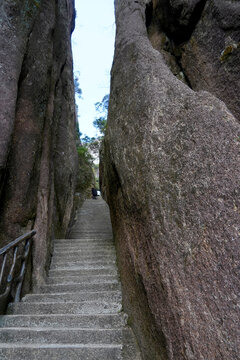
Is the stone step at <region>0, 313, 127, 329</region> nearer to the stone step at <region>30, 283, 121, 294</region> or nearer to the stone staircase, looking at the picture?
the stone staircase

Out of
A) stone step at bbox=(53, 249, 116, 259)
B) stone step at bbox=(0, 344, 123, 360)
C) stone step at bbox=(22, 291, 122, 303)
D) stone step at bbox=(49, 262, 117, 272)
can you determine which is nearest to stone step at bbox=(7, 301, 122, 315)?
stone step at bbox=(22, 291, 122, 303)

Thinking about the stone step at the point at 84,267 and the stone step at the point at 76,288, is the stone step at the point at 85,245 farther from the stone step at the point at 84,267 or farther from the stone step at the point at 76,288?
the stone step at the point at 76,288

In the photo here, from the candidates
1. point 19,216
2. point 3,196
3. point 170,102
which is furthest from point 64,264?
point 170,102

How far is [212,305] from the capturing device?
145 centimetres

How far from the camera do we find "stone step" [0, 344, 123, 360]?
7.29 ft

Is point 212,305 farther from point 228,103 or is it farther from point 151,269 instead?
point 228,103

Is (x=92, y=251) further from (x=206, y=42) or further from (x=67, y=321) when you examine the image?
(x=206, y=42)

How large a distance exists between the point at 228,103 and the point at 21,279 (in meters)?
4.45

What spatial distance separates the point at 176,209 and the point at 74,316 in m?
2.03

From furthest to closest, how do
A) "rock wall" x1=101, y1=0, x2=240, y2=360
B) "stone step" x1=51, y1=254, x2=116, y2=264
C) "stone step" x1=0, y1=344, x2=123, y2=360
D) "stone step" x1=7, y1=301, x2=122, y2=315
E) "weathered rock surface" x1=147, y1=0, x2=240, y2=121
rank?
"stone step" x1=51, y1=254, x2=116, y2=264, "weathered rock surface" x1=147, y1=0, x2=240, y2=121, "stone step" x1=7, y1=301, x2=122, y2=315, "stone step" x1=0, y1=344, x2=123, y2=360, "rock wall" x1=101, y1=0, x2=240, y2=360

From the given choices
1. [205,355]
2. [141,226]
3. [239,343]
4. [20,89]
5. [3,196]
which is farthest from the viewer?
[20,89]

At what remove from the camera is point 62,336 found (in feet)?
8.32

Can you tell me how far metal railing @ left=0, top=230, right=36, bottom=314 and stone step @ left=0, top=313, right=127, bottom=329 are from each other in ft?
1.28

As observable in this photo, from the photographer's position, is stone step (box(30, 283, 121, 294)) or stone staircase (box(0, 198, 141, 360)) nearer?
stone staircase (box(0, 198, 141, 360))
